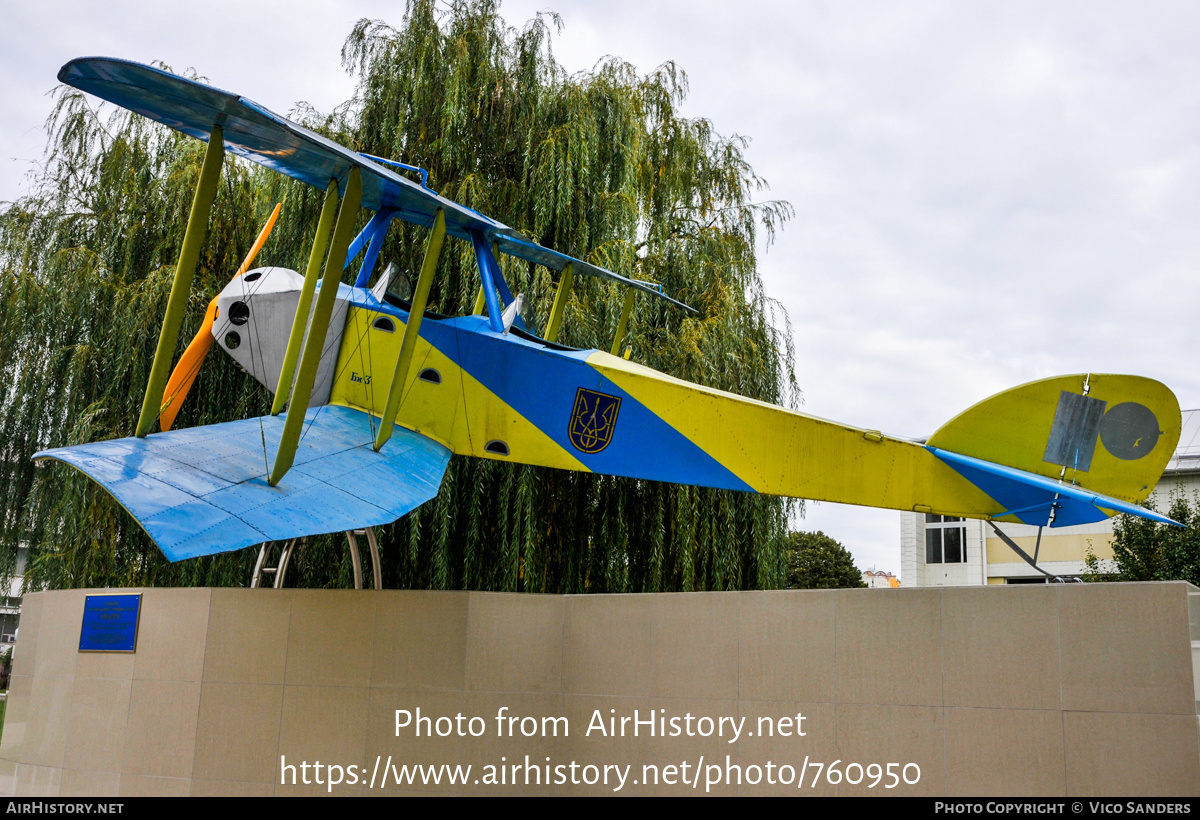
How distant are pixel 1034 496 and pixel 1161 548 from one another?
55.5ft

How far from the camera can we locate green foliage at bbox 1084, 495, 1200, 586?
19.7 metres

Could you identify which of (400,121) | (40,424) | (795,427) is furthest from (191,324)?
(795,427)

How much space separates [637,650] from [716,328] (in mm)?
5514

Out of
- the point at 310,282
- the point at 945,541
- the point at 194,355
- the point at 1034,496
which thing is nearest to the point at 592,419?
the point at 310,282

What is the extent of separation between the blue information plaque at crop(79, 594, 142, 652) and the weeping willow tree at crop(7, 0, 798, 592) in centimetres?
203

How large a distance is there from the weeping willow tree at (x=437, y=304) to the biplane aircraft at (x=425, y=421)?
1.83 m

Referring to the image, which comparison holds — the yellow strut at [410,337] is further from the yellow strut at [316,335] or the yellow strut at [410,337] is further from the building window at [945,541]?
the building window at [945,541]

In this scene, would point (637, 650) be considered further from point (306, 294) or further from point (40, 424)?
point (40, 424)

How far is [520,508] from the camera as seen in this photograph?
9.55 meters

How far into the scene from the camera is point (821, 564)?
4200 centimetres

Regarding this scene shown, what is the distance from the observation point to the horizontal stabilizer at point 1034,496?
622 centimetres

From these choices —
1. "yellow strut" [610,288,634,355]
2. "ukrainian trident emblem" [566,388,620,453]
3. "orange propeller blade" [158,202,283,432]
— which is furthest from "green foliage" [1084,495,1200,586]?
"orange propeller blade" [158,202,283,432]

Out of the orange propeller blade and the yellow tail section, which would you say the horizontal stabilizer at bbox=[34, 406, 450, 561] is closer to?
the orange propeller blade

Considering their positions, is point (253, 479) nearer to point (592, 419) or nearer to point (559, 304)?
point (592, 419)
